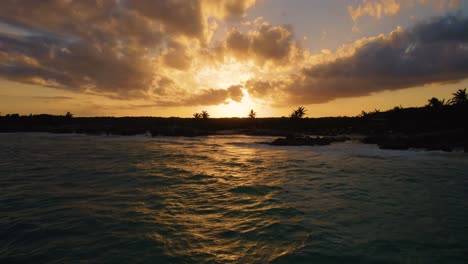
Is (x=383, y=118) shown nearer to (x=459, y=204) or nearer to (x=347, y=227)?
(x=459, y=204)

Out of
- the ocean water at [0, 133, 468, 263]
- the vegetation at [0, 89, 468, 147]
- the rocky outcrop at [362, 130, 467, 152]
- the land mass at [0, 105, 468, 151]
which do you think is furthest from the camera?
the vegetation at [0, 89, 468, 147]

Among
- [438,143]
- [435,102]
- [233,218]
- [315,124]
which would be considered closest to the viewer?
[233,218]

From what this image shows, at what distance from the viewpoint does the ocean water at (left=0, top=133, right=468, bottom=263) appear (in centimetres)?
528

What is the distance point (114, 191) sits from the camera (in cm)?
1004

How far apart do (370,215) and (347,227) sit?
4.48 ft

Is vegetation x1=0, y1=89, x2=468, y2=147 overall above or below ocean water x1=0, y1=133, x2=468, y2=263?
above

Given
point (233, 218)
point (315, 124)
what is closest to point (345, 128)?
point (315, 124)

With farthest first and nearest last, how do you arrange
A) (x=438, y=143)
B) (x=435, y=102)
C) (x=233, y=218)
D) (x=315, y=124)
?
(x=315, y=124)
(x=435, y=102)
(x=438, y=143)
(x=233, y=218)

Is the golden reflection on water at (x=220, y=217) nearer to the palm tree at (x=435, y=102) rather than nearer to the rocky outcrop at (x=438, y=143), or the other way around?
the rocky outcrop at (x=438, y=143)

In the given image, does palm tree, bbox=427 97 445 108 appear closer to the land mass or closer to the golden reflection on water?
the land mass

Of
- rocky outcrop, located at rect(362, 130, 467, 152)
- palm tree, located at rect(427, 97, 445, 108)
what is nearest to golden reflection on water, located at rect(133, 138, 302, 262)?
rocky outcrop, located at rect(362, 130, 467, 152)

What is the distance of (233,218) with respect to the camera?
7367 mm

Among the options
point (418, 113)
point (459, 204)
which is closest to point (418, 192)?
point (459, 204)

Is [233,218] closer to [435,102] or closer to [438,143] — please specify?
[438,143]
